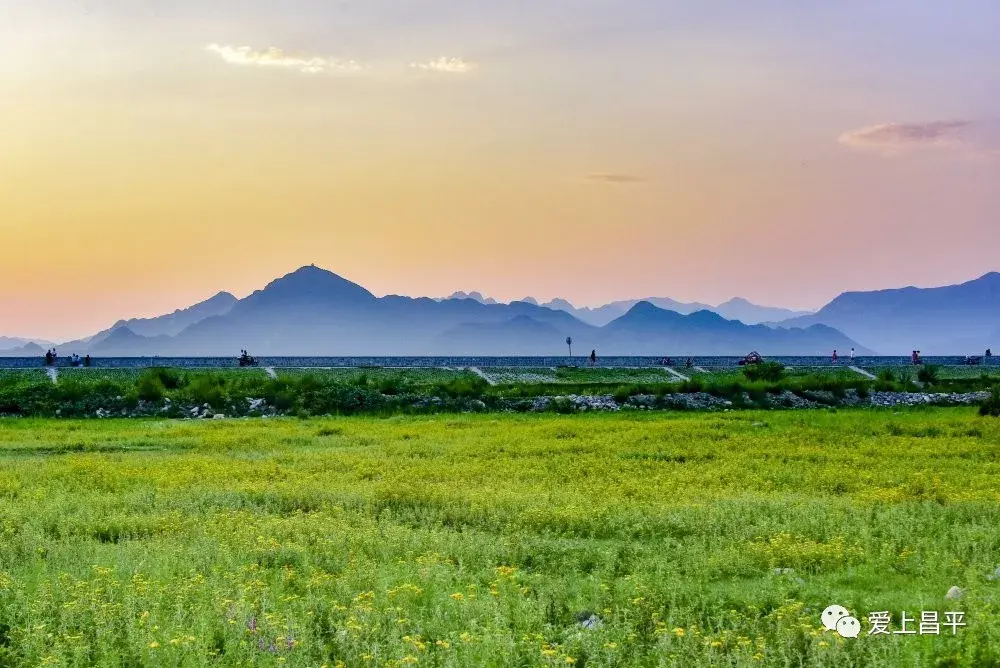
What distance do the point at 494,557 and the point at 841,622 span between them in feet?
16.2

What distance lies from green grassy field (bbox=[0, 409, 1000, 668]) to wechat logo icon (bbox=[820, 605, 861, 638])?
0.21 metres

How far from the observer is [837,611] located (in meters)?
9.87

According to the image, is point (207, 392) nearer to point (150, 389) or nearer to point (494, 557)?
point (150, 389)

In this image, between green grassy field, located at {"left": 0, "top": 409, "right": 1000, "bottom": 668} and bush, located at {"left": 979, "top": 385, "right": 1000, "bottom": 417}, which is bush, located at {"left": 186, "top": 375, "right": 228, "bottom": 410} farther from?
bush, located at {"left": 979, "top": 385, "right": 1000, "bottom": 417}

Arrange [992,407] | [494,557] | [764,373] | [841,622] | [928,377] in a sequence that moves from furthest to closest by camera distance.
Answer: [928,377], [764,373], [992,407], [494,557], [841,622]

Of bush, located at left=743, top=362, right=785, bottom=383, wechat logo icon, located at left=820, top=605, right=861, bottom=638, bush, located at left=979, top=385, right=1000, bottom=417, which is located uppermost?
bush, located at left=743, top=362, right=785, bottom=383

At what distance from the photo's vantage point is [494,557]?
1299 centimetres

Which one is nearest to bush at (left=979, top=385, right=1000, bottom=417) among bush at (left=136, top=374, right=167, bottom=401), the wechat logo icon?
the wechat logo icon

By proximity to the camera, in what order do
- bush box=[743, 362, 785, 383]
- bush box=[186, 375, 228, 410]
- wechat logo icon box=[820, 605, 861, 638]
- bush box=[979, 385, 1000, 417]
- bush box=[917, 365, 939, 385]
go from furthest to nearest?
bush box=[917, 365, 939, 385] < bush box=[743, 362, 785, 383] < bush box=[186, 375, 228, 410] < bush box=[979, 385, 1000, 417] < wechat logo icon box=[820, 605, 861, 638]

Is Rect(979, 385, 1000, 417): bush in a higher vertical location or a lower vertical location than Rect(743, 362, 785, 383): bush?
lower

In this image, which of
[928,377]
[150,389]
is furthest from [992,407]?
[150,389]

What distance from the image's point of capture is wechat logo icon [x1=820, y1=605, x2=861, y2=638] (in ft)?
30.9

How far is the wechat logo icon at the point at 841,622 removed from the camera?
Result: 371 inches

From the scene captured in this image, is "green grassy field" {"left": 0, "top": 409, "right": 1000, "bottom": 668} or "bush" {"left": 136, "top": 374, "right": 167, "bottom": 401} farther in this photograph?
"bush" {"left": 136, "top": 374, "right": 167, "bottom": 401}
